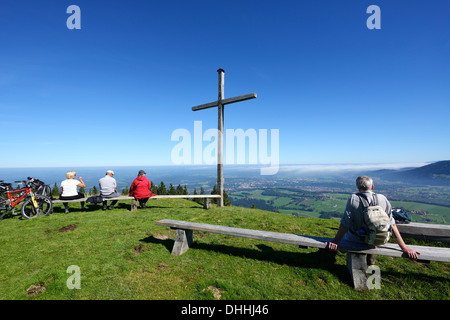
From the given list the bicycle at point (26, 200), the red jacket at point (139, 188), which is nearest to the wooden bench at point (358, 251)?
the red jacket at point (139, 188)

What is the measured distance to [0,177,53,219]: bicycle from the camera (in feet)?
24.5

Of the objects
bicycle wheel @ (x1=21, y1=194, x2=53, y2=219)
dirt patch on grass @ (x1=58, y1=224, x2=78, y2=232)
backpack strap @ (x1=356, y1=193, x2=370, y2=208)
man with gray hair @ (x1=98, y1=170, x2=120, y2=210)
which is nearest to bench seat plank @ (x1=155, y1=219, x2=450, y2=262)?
backpack strap @ (x1=356, y1=193, x2=370, y2=208)

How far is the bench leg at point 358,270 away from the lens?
3.47 metres

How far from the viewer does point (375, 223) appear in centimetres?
312

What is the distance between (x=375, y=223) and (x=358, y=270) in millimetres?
1155

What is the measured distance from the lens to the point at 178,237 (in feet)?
16.1

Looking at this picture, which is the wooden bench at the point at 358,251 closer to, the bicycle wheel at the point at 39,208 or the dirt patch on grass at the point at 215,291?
the dirt patch on grass at the point at 215,291

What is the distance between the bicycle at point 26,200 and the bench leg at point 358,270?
36.5ft

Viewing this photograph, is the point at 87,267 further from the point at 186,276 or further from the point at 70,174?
the point at 70,174

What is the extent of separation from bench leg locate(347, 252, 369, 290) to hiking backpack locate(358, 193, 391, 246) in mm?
441

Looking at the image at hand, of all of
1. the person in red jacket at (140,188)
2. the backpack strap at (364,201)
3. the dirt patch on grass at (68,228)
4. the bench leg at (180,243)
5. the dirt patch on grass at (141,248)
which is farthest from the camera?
the person in red jacket at (140,188)

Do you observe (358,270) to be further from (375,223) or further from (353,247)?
(375,223)

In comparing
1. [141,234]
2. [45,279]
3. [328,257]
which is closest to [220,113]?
[141,234]

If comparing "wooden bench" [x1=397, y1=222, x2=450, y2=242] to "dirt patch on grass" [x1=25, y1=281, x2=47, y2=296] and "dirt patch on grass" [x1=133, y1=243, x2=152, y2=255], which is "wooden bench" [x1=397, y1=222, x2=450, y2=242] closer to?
"dirt patch on grass" [x1=133, y1=243, x2=152, y2=255]
